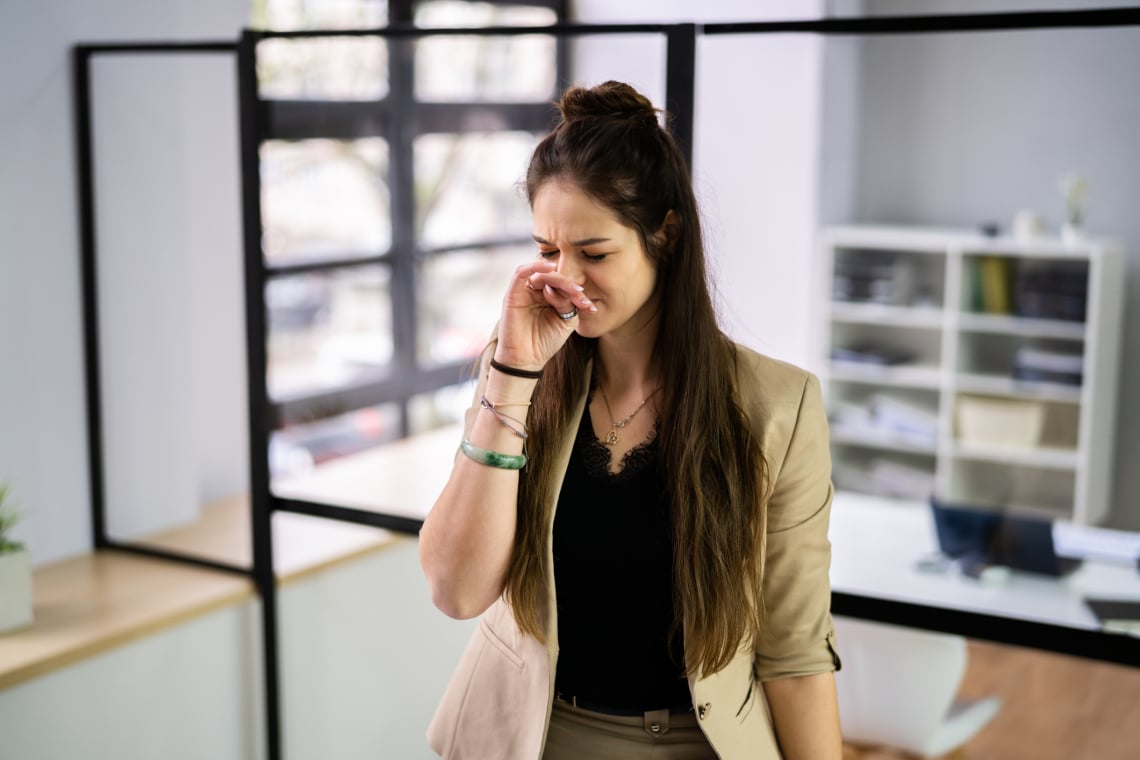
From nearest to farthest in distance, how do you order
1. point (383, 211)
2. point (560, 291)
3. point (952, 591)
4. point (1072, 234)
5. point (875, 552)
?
point (560, 291)
point (952, 591)
point (875, 552)
point (383, 211)
point (1072, 234)

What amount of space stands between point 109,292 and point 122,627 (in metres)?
0.82

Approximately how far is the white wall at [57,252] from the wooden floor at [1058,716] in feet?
7.17

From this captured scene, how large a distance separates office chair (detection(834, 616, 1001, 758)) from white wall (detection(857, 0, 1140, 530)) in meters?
2.92

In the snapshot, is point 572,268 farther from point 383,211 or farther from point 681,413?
point 383,211

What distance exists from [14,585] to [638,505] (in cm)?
145

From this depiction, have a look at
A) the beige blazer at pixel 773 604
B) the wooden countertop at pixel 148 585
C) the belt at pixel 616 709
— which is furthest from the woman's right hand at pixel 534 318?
the wooden countertop at pixel 148 585

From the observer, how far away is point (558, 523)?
135 cm

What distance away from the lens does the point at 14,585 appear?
2188 millimetres

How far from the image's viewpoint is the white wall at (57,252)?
8.08ft

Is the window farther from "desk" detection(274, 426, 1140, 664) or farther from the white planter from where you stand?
the white planter

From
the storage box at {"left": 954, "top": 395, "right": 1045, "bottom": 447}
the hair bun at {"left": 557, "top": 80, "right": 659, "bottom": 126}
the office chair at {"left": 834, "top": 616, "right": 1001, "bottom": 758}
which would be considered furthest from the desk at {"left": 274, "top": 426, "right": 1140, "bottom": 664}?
the storage box at {"left": 954, "top": 395, "right": 1045, "bottom": 447}

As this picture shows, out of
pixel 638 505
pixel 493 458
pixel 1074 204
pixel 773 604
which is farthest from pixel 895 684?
pixel 1074 204

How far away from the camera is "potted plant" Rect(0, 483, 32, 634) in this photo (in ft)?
7.15

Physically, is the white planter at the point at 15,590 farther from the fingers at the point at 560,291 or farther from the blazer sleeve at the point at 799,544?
the blazer sleeve at the point at 799,544
